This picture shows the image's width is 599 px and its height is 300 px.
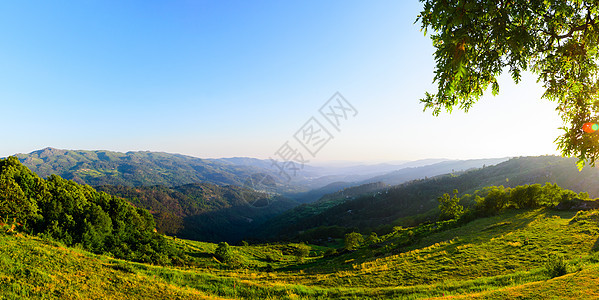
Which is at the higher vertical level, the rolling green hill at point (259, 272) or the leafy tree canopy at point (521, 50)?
the leafy tree canopy at point (521, 50)

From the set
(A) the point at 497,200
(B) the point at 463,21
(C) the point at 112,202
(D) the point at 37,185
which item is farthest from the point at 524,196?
(D) the point at 37,185

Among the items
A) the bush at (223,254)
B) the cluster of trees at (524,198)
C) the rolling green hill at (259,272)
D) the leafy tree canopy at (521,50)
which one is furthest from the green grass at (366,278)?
the bush at (223,254)

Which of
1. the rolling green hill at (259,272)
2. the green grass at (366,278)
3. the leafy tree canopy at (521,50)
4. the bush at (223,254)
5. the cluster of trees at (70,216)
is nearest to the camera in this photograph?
the leafy tree canopy at (521,50)

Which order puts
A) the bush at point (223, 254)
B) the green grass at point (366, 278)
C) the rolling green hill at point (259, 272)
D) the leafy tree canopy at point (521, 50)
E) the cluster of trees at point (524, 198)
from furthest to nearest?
1. the bush at point (223, 254)
2. the cluster of trees at point (524, 198)
3. the rolling green hill at point (259, 272)
4. the green grass at point (366, 278)
5. the leafy tree canopy at point (521, 50)

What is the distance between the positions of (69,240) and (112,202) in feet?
76.5

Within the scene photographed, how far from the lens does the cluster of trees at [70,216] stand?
32594 millimetres

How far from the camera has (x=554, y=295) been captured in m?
9.16

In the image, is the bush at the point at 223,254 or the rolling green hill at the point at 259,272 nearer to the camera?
the rolling green hill at the point at 259,272

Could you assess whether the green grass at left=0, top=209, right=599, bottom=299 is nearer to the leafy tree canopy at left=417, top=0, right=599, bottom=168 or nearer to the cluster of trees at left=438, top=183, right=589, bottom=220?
the leafy tree canopy at left=417, top=0, right=599, bottom=168

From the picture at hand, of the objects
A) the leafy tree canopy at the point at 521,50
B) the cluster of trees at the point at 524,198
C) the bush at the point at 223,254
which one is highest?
the leafy tree canopy at the point at 521,50

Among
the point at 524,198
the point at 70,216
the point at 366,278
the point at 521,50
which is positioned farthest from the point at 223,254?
the point at 524,198

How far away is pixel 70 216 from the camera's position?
128 feet

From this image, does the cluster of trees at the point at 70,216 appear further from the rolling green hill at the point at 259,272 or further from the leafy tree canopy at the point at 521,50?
the leafy tree canopy at the point at 521,50

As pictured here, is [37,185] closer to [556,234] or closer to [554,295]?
[554,295]
